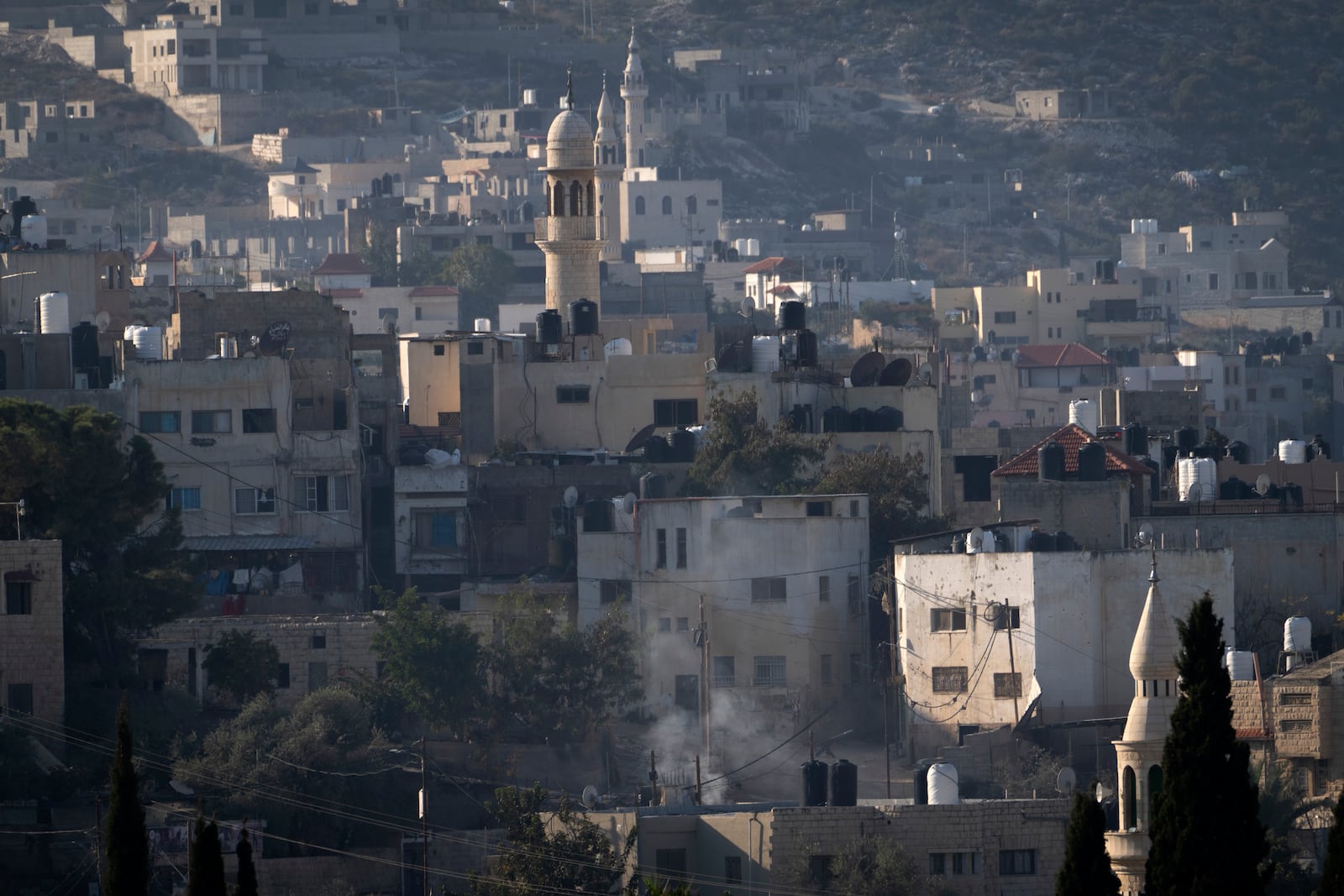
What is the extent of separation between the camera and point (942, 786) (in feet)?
130

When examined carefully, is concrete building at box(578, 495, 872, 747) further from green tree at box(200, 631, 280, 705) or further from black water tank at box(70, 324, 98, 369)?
black water tank at box(70, 324, 98, 369)

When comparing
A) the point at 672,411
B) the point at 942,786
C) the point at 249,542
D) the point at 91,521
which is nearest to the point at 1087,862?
the point at 942,786

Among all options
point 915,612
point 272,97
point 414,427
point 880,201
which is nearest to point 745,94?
point 880,201

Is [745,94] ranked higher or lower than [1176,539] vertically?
higher

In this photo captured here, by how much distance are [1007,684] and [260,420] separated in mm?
12893

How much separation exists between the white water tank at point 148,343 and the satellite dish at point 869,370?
443 inches

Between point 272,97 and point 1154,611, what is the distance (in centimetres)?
10705

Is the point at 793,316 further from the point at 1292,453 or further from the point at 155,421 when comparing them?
the point at 155,421

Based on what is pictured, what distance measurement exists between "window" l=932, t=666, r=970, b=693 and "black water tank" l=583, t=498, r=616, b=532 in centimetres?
579

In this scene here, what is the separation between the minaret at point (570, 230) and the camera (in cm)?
6588

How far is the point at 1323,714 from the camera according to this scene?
4147 cm

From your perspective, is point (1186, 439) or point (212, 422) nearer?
point (212, 422)

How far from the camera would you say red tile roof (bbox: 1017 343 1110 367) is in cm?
8112

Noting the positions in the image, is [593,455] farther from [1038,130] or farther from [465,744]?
[1038,130]
